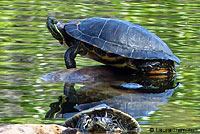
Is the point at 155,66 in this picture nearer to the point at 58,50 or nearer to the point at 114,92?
the point at 114,92

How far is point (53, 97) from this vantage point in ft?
24.9

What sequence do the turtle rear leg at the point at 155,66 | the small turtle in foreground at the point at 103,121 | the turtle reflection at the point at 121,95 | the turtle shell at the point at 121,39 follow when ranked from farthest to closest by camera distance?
the turtle rear leg at the point at 155,66, the turtle shell at the point at 121,39, the turtle reflection at the point at 121,95, the small turtle in foreground at the point at 103,121

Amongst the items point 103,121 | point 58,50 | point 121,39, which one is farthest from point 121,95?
point 58,50

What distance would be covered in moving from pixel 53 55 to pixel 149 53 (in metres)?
1.85

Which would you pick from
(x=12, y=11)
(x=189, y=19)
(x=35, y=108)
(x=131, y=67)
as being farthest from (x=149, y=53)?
(x=12, y=11)

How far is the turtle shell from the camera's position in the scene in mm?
8766

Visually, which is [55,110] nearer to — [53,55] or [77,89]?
[77,89]

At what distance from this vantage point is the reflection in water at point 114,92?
702 cm

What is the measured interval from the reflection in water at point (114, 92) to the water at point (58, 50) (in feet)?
0.44

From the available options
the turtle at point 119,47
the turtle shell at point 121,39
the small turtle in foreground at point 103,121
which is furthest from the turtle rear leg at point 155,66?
the small turtle in foreground at point 103,121

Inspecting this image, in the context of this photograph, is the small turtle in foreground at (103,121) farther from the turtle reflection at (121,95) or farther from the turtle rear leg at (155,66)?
the turtle rear leg at (155,66)

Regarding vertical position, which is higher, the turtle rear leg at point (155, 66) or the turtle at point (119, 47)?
the turtle at point (119, 47)

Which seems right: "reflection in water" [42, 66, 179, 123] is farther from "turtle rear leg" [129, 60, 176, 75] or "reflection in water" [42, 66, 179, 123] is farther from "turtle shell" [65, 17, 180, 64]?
"turtle shell" [65, 17, 180, 64]

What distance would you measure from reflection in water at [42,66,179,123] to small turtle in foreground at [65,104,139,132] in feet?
2.10
